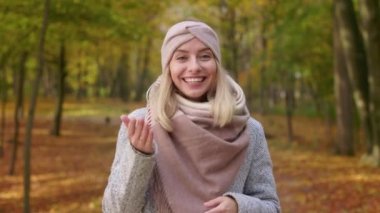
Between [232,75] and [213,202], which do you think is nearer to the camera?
[213,202]

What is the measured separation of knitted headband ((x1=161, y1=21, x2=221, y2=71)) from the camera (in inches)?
89.0

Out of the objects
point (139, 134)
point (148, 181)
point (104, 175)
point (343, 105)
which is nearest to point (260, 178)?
point (148, 181)

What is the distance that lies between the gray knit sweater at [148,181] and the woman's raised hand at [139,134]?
0.03 meters

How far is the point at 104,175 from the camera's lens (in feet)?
48.5

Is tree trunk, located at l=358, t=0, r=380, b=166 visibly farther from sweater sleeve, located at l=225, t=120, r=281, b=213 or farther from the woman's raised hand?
the woman's raised hand

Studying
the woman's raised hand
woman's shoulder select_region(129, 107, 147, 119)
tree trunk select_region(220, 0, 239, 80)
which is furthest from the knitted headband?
tree trunk select_region(220, 0, 239, 80)

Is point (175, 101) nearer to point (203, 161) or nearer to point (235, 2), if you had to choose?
point (203, 161)

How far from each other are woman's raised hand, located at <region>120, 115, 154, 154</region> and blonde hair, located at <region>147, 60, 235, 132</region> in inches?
4.6

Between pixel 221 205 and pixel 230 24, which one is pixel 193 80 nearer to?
pixel 221 205

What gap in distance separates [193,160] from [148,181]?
0.20m

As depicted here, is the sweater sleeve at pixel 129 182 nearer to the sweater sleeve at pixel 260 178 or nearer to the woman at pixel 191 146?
the woman at pixel 191 146

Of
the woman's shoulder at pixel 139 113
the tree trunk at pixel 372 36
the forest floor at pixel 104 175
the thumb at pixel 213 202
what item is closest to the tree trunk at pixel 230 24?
the forest floor at pixel 104 175

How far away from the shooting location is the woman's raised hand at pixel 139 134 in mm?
2023

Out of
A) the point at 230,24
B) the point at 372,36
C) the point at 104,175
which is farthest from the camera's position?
the point at 230,24
